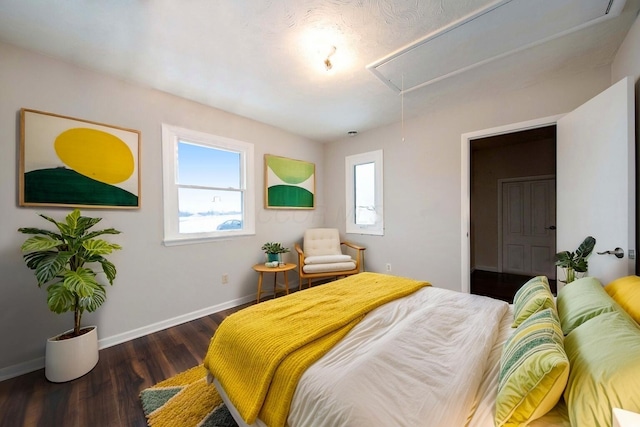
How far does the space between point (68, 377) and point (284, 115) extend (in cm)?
314

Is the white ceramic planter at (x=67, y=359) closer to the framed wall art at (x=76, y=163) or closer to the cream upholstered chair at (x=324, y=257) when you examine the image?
the framed wall art at (x=76, y=163)

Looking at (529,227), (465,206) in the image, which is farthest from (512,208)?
(465,206)

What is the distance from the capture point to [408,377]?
0.94 meters

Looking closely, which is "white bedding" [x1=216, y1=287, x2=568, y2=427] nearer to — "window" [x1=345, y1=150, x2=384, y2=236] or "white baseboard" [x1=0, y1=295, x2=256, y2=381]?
"white baseboard" [x1=0, y1=295, x2=256, y2=381]

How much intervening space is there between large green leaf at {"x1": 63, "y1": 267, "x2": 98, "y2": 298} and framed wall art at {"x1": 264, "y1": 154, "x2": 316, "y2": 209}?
2078 millimetres

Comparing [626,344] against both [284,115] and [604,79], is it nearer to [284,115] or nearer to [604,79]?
[604,79]

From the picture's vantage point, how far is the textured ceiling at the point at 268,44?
1.55 m

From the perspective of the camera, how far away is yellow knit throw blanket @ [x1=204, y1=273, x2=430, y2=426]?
102 cm

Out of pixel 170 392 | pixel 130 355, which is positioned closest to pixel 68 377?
pixel 130 355

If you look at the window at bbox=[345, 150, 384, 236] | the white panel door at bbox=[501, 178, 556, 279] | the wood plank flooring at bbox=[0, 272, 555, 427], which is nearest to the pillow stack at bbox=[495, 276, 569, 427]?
the wood plank flooring at bbox=[0, 272, 555, 427]

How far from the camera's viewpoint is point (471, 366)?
1.00 meters

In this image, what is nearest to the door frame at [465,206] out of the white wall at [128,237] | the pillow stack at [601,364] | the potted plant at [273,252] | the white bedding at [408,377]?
the white bedding at [408,377]

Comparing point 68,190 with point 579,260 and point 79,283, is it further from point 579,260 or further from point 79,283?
point 579,260

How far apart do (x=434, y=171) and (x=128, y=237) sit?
138 inches
